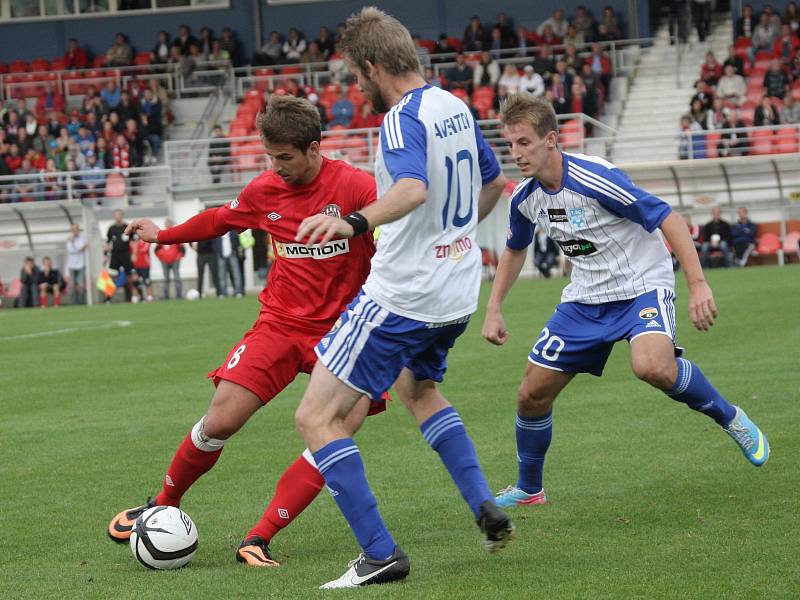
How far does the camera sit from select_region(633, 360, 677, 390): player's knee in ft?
18.8

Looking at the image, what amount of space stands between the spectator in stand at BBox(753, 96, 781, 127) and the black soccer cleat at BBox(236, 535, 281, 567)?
82.7 feet

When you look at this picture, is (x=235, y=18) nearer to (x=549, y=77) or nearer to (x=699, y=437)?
(x=549, y=77)

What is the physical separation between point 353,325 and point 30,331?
15.7m

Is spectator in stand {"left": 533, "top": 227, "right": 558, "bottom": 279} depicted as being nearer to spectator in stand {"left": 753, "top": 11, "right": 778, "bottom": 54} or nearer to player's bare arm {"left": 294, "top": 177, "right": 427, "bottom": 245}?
spectator in stand {"left": 753, "top": 11, "right": 778, "bottom": 54}

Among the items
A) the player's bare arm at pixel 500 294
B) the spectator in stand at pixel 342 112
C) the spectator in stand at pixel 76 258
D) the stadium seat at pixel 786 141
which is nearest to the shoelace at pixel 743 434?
the player's bare arm at pixel 500 294

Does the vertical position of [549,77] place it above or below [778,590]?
above

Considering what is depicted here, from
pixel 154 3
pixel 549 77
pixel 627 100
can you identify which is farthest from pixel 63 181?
pixel 627 100

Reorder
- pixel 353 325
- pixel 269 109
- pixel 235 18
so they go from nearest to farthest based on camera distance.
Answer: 1. pixel 353 325
2. pixel 269 109
3. pixel 235 18

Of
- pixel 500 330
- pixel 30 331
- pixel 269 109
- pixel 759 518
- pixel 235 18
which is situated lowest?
pixel 30 331

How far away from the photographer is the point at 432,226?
4.64 metres

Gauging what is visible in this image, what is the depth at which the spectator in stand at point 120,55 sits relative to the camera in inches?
1444

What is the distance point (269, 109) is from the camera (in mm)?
5332

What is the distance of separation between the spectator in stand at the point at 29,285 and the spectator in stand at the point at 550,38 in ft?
47.5

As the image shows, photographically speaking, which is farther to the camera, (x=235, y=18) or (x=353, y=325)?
(x=235, y=18)
